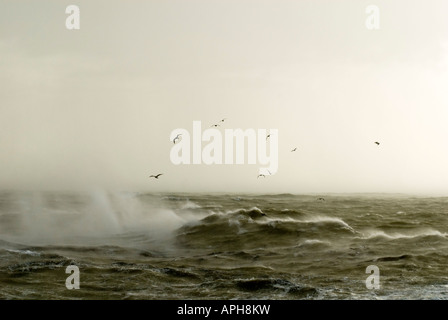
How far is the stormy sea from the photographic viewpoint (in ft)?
51.6

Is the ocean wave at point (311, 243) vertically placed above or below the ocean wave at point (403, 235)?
above

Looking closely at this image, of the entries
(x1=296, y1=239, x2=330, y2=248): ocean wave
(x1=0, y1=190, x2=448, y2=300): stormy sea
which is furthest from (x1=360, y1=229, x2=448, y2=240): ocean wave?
(x1=296, y1=239, x2=330, y2=248): ocean wave

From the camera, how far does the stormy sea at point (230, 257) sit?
1572 cm

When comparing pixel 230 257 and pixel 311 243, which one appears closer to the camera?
pixel 230 257

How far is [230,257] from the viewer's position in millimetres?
22891

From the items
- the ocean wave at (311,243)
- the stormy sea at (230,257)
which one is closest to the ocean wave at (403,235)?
the stormy sea at (230,257)

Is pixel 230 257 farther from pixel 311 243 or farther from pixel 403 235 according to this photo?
pixel 403 235

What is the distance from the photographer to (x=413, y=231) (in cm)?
3197

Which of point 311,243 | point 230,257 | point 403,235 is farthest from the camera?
point 403,235

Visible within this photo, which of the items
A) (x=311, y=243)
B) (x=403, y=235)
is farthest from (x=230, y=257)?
(x=403, y=235)

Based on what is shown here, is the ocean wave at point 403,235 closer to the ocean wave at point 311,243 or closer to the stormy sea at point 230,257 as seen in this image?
the stormy sea at point 230,257
